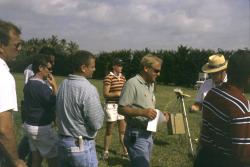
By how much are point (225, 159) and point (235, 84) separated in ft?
1.91

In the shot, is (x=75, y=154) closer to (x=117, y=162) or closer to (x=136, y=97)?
(x=136, y=97)

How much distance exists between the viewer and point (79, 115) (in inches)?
183

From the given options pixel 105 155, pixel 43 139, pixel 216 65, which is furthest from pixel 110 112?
pixel 43 139

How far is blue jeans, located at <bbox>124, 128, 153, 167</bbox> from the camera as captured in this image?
5109 millimetres

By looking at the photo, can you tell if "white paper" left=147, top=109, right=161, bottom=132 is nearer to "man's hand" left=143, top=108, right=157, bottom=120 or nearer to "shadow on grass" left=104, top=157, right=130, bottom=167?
"man's hand" left=143, top=108, right=157, bottom=120

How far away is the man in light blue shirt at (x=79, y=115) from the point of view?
4.61 m

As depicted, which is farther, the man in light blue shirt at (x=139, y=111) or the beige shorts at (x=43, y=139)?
the beige shorts at (x=43, y=139)

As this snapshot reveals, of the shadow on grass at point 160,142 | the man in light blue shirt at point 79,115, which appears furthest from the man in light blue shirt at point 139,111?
the shadow on grass at point 160,142

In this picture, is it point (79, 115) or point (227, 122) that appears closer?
point (227, 122)

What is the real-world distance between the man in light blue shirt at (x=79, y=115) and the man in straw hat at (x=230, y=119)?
1312 mm

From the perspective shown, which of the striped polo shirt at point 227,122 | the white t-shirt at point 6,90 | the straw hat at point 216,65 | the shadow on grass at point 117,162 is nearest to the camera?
the striped polo shirt at point 227,122

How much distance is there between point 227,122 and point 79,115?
5.69 feet

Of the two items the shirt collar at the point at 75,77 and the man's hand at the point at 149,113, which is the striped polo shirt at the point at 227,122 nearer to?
the man's hand at the point at 149,113

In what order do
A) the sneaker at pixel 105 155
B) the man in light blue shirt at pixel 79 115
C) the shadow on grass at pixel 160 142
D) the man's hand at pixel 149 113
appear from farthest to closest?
1. the shadow on grass at pixel 160 142
2. the sneaker at pixel 105 155
3. the man's hand at pixel 149 113
4. the man in light blue shirt at pixel 79 115
